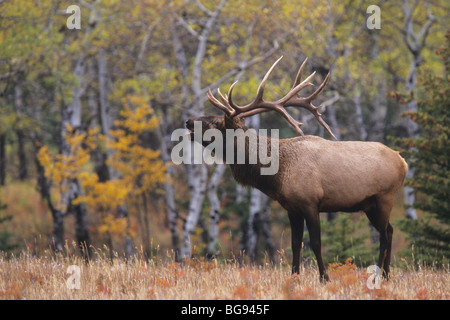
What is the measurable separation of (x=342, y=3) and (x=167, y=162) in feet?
26.0

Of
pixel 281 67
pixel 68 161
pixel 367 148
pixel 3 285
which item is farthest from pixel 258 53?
pixel 3 285

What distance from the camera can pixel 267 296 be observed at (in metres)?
5.32

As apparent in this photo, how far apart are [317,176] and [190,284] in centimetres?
207

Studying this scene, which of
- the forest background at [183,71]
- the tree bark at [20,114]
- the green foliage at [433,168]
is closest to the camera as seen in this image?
the green foliage at [433,168]

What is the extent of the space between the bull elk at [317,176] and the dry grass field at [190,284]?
2.27 feet

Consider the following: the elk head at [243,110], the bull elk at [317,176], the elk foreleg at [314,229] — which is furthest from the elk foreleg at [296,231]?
the elk head at [243,110]

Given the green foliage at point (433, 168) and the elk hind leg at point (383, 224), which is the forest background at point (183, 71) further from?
the elk hind leg at point (383, 224)

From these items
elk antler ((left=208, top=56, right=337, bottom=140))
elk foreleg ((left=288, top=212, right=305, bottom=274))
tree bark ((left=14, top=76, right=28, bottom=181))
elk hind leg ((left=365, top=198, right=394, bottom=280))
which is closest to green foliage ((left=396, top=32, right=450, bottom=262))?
elk hind leg ((left=365, top=198, right=394, bottom=280))

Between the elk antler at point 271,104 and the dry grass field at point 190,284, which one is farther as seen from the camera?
the elk antler at point 271,104

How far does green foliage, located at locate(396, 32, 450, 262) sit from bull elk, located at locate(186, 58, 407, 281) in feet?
7.79

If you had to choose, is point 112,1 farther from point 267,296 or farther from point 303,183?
point 267,296

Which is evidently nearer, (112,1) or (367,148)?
(367,148)

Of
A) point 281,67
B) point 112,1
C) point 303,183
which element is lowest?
point 303,183

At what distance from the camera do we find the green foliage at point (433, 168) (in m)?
9.31
